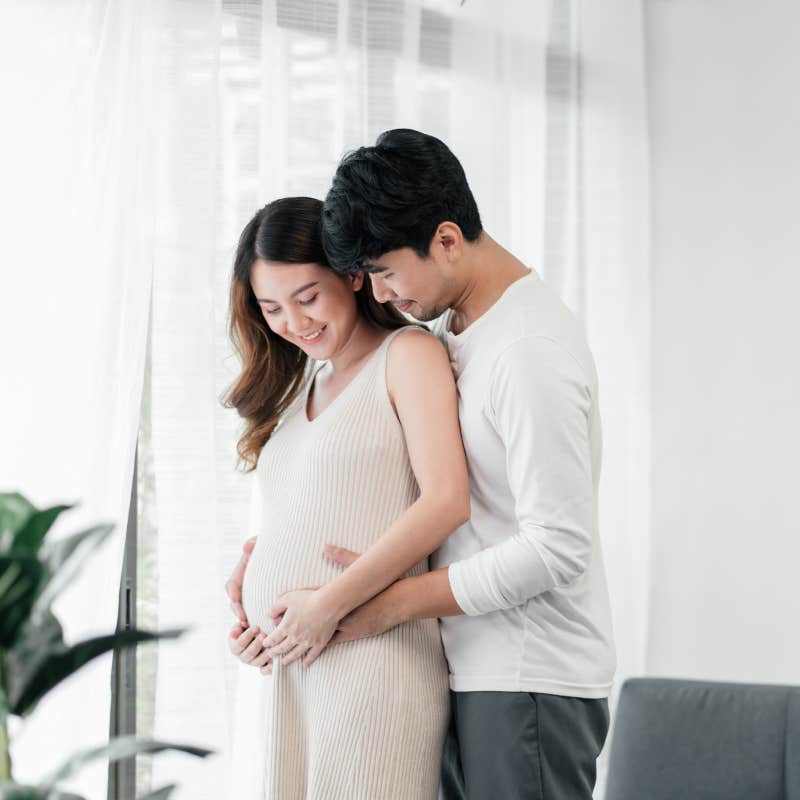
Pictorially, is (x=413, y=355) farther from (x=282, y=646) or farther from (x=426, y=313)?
(x=282, y=646)

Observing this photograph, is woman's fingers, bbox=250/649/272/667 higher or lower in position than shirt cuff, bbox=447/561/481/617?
lower

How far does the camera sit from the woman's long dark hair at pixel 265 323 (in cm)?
149

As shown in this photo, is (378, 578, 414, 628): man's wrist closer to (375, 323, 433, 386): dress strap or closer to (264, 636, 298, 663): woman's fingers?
(264, 636, 298, 663): woman's fingers

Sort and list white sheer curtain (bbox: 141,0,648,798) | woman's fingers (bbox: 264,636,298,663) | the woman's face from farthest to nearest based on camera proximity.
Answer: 1. white sheer curtain (bbox: 141,0,648,798)
2. the woman's face
3. woman's fingers (bbox: 264,636,298,663)

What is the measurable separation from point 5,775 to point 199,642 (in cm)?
113

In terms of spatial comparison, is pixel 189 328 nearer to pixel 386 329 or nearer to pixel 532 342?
pixel 386 329

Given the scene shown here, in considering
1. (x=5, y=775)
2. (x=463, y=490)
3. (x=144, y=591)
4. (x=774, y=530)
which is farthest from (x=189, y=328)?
(x=774, y=530)

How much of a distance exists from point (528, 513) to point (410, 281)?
0.34 m

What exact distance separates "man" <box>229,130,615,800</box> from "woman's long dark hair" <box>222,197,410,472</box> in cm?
11

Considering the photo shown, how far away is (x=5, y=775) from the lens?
0.77 meters

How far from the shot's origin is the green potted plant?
0.72 m

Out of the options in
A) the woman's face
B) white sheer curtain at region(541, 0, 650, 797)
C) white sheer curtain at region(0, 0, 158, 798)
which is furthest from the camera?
white sheer curtain at region(541, 0, 650, 797)

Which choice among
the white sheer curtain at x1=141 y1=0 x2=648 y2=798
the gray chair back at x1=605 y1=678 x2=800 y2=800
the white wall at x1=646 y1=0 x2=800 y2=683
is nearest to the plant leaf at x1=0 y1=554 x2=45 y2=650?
the white sheer curtain at x1=141 y1=0 x2=648 y2=798

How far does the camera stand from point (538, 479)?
4.21ft
